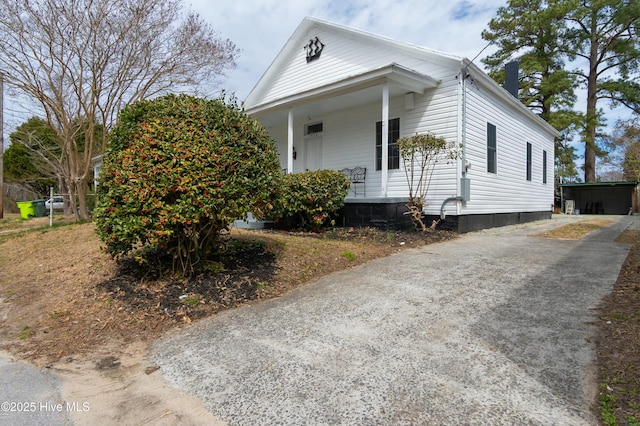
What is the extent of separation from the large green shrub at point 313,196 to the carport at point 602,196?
786 inches

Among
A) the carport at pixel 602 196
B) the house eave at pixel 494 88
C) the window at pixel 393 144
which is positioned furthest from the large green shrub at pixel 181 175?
the carport at pixel 602 196

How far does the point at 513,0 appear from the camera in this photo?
21375mm

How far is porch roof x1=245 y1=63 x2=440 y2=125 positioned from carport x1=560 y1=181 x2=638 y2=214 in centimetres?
1807

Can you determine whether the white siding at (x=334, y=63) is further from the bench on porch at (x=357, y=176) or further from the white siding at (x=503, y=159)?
the bench on porch at (x=357, y=176)

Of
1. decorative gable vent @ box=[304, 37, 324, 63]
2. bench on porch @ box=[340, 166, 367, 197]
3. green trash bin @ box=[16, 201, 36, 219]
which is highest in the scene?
decorative gable vent @ box=[304, 37, 324, 63]

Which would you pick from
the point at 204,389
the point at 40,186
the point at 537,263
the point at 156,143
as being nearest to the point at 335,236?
the point at 537,263

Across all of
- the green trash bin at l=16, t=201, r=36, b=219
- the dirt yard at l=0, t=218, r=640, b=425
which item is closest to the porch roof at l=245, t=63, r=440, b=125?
the dirt yard at l=0, t=218, r=640, b=425

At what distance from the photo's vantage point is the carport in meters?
20.8

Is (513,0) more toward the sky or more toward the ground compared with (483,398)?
more toward the sky

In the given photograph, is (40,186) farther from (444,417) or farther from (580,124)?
(580,124)

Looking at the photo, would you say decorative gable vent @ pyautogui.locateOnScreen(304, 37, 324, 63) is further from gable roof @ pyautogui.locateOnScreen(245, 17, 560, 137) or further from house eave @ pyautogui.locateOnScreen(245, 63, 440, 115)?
house eave @ pyautogui.locateOnScreen(245, 63, 440, 115)

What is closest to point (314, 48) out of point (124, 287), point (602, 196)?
point (124, 287)

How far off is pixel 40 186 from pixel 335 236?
1195 inches

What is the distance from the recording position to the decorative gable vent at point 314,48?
39.2ft
